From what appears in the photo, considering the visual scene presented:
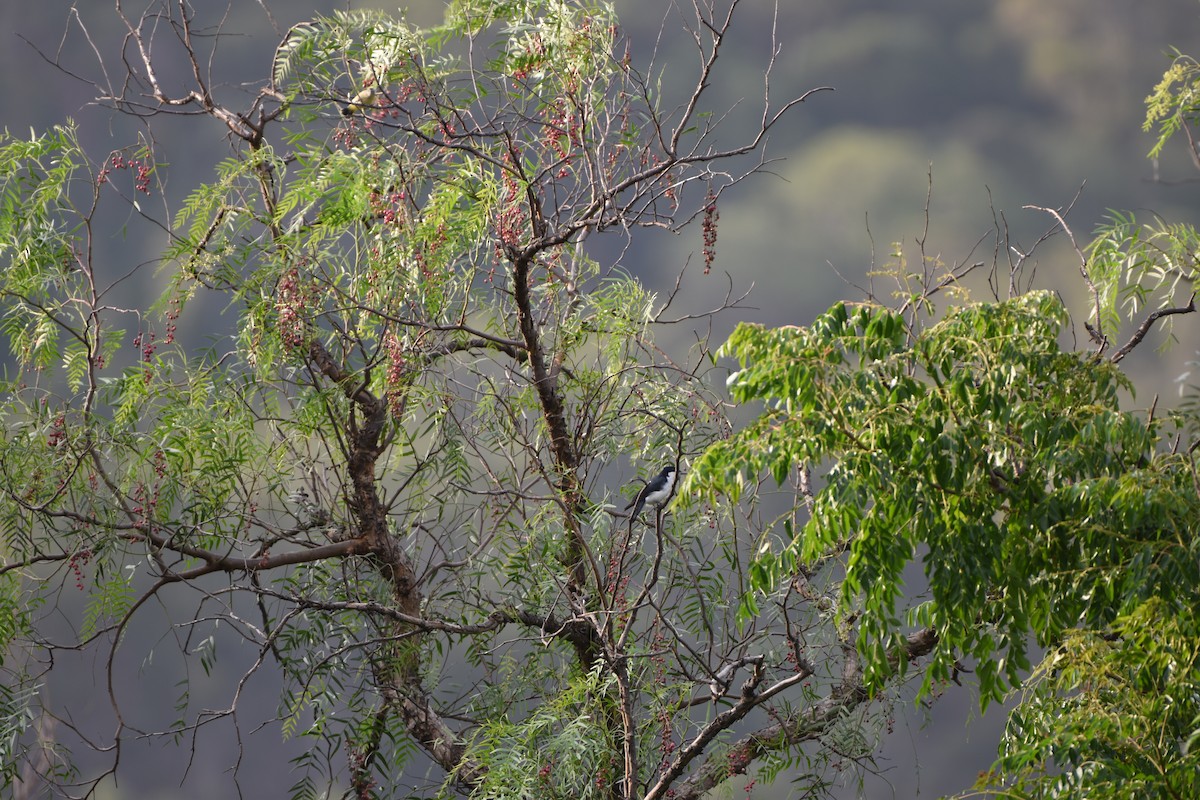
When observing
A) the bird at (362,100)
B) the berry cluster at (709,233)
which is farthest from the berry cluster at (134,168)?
the berry cluster at (709,233)

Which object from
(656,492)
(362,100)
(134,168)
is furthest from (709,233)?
(134,168)

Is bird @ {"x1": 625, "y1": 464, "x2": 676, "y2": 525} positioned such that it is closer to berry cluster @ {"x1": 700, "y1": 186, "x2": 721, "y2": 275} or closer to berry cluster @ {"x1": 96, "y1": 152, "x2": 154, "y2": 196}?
berry cluster @ {"x1": 700, "y1": 186, "x2": 721, "y2": 275}

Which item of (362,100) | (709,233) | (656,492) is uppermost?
(362,100)

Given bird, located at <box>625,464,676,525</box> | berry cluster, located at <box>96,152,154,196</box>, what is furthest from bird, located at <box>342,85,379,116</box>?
bird, located at <box>625,464,676,525</box>

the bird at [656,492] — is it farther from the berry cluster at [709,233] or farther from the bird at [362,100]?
the bird at [362,100]

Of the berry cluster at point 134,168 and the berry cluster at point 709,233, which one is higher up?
the berry cluster at point 134,168

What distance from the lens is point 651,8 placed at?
24.0 ft

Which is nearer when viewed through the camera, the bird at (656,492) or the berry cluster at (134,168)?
the bird at (656,492)

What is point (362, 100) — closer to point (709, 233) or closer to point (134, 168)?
point (134, 168)

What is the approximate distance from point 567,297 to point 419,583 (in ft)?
3.28

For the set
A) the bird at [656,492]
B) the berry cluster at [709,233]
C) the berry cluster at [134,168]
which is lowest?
the bird at [656,492]

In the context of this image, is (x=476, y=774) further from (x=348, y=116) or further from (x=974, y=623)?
(x=348, y=116)

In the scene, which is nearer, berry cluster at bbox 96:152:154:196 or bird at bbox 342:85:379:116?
bird at bbox 342:85:379:116

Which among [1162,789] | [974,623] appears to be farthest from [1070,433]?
[1162,789]
